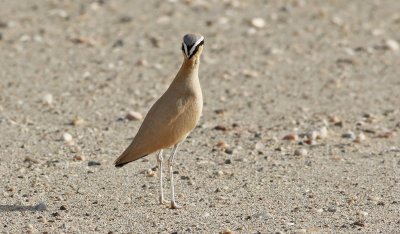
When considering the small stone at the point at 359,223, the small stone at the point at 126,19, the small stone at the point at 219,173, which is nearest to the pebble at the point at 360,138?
the small stone at the point at 219,173

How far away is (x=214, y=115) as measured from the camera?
8.66 meters

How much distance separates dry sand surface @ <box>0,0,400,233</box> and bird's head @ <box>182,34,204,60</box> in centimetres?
131

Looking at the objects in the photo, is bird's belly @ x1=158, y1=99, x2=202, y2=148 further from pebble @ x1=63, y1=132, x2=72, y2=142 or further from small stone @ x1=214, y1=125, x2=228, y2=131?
small stone @ x1=214, y1=125, x2=228, y2=131

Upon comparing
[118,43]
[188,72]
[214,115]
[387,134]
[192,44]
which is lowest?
[214,115]

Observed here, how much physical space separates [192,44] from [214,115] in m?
3.32

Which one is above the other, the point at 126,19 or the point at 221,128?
the point at 126,19

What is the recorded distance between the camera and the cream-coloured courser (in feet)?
18.0

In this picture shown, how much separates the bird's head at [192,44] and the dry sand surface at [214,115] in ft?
4.30

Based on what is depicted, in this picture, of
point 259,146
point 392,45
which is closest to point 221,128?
point 259,146

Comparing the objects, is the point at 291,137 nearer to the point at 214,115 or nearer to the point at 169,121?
the point at 214,115

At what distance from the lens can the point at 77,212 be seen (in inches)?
218

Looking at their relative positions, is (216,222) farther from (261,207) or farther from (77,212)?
(77,212)

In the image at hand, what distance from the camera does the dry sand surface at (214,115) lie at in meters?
5.58

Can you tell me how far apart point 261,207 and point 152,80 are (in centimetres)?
476
